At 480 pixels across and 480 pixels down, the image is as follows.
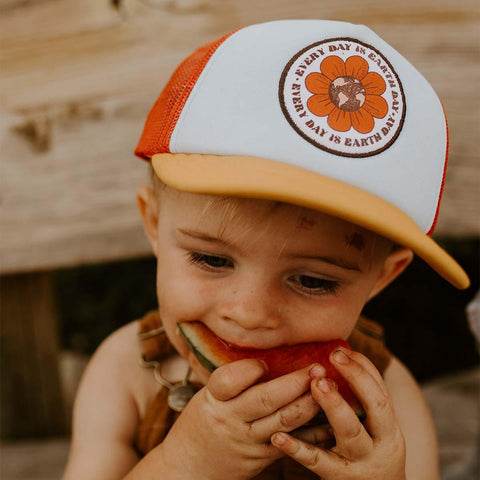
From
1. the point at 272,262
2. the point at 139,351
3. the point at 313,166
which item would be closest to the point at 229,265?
the point at 272,262

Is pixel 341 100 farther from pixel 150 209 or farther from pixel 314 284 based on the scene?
pixel 150 209

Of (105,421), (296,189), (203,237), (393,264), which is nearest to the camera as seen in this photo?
(296,189)

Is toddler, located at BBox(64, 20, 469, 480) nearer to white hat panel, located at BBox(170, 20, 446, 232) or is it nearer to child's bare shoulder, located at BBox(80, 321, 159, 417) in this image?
white hat panel, located at BBox(170, 20, 446, 232)

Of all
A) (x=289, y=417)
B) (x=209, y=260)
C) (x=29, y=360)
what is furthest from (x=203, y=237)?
(x=29, y=360)

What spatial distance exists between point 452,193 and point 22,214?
1.28 metres

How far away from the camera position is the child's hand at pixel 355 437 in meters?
1.14

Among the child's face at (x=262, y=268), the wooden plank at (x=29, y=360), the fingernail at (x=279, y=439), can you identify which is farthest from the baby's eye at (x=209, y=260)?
the wooden plank at (x=29, y=360)

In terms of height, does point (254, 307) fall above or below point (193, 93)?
below

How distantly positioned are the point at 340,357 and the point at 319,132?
415mm

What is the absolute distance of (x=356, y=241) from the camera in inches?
47.5

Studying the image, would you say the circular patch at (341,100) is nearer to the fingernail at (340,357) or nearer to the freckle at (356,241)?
the freckle at (356,241)

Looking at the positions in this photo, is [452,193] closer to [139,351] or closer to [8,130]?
[139,351]

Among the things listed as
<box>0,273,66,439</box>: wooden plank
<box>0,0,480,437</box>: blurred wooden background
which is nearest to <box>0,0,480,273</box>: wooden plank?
<box>0,0,480,437</box>: blurred wooden background

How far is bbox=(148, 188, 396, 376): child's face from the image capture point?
1.17 metres
